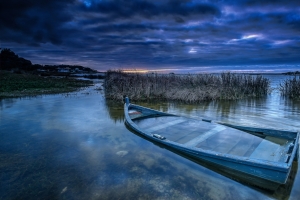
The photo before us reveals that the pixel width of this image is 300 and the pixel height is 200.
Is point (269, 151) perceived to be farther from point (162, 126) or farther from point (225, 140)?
point (162, 126)

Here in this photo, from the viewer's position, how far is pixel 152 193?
3.33m

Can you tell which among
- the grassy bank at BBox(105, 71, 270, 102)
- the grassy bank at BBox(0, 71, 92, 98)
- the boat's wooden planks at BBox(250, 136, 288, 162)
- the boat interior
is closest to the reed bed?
the grassy bank at BBox(105, 71, 270, 102)

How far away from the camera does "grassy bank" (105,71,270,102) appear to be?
46.9 feet

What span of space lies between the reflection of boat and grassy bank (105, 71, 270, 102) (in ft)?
23.0

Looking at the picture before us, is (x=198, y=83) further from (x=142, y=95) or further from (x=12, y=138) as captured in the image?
(x=12, y=138)

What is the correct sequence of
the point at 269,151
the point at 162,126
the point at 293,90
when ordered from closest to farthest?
→ the point at 269,151, the point at 162,126, the point at 293,90

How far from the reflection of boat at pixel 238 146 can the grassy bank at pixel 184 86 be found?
23.0 ft

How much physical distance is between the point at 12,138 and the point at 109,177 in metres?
4.28

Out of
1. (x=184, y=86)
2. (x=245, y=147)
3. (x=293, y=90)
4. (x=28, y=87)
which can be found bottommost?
(x=245, y=147)

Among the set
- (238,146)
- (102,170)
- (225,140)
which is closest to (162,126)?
(225,140)

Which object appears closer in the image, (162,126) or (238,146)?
(238,146)

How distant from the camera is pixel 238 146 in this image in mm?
4762

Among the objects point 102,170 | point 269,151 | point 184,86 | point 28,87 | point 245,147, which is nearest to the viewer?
point 102,170

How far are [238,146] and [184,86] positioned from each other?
11.3 meters
